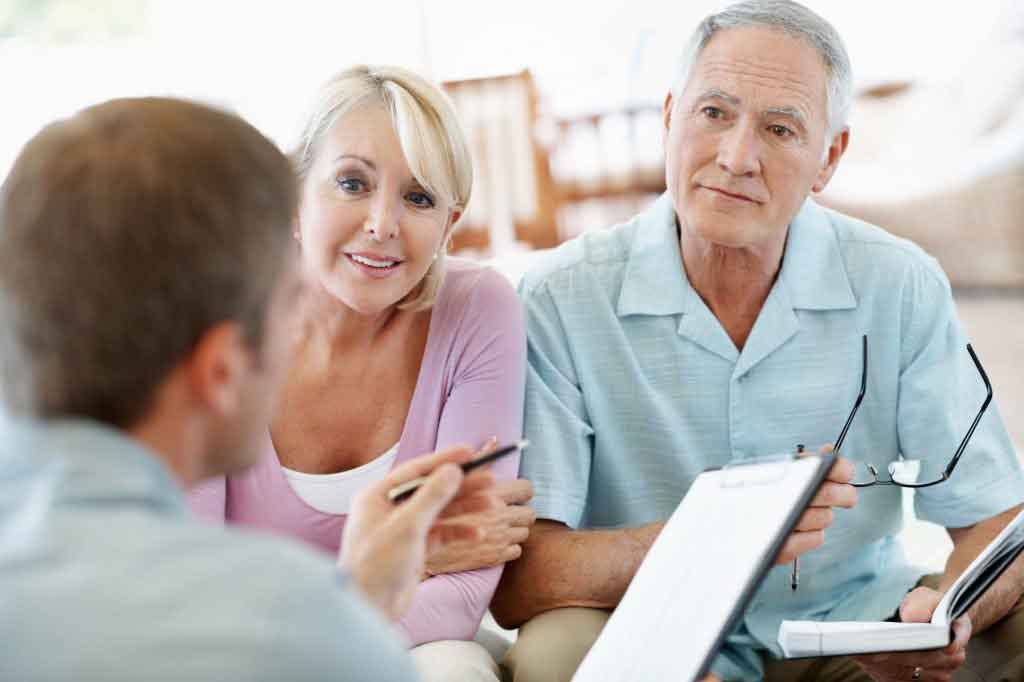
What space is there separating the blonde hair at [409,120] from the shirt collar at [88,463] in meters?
0.94

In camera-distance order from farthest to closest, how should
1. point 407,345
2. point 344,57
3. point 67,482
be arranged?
point 344,57, point 407,345, point 67,482

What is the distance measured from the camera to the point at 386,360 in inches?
71.0

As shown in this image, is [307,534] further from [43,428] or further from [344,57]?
[344,57]

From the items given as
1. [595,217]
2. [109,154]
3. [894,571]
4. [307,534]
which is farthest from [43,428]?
[595,217]

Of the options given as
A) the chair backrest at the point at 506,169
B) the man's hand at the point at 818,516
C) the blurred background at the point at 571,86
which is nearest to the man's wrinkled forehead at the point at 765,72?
the man's hand at the point at 818,516

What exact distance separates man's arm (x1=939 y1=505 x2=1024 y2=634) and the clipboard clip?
17.9 inches

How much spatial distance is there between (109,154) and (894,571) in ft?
4.73

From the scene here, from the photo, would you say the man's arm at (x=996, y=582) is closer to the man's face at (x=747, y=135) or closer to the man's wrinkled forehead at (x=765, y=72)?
the man's face at (x=747, y=135)

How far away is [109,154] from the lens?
799 millimetres

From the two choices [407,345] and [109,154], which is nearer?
[109,154]

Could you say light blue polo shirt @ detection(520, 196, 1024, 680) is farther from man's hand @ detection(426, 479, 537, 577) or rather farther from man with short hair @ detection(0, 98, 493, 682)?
man with short hair @ detection(0, 98, 493, 682)

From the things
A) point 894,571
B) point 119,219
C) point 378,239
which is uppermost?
point 119,219

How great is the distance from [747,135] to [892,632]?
73 cm

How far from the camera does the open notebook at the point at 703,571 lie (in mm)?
1204
